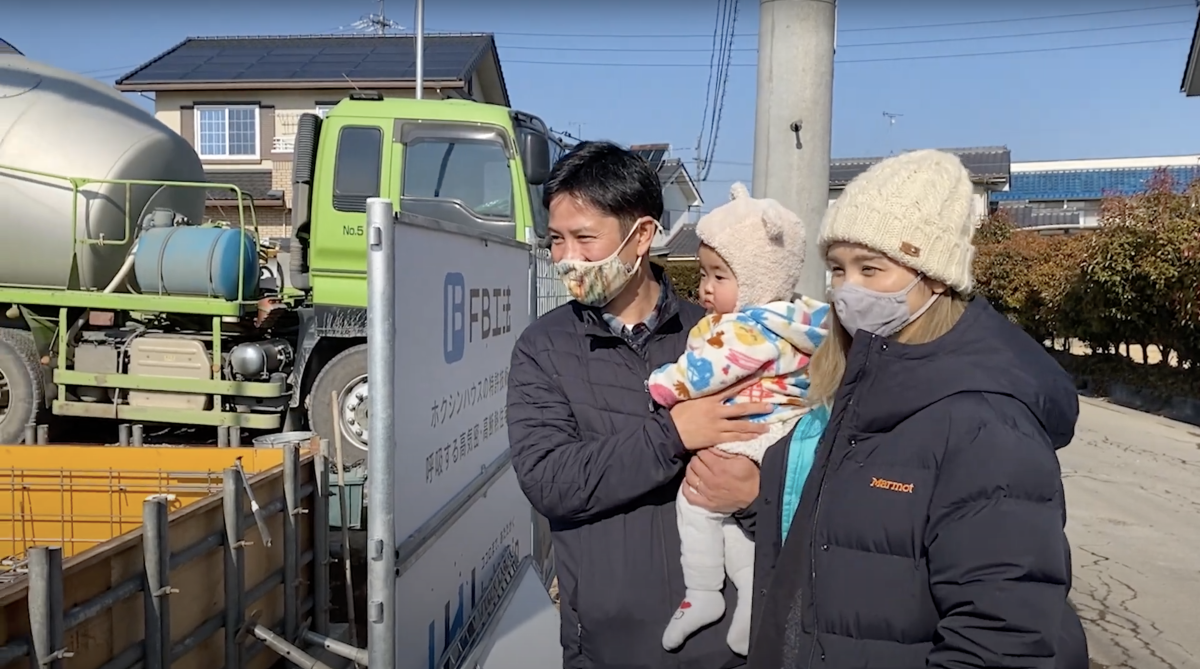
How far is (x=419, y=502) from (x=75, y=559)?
1.06 meters

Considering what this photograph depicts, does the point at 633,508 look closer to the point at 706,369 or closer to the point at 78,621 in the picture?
the point at 706,369

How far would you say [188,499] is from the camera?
4.37 meters

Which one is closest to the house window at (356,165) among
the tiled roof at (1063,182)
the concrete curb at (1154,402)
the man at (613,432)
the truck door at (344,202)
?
the truck door at (344,202)

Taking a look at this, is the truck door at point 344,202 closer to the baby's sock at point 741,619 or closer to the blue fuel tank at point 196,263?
the blue fuel tank at point 196,263

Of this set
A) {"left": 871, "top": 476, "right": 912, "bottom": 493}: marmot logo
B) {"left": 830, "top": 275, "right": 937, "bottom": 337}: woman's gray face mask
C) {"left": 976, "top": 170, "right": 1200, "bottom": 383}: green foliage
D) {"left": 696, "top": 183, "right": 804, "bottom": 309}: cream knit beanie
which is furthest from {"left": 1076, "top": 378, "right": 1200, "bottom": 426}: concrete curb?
{"left": 871, "top": 476, "right": 912, "bottom": 493}: marmot logo

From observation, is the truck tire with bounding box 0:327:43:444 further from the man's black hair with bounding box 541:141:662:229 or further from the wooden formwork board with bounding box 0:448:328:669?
the man's black hair with bounding box 541:141:662:229

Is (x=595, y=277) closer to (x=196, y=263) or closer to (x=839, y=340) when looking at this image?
(x=839, y=340)

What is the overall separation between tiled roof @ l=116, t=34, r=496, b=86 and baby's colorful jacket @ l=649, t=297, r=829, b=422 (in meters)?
19.6

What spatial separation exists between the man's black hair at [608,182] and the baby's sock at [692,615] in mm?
822

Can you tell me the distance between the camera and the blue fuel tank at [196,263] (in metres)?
7.43

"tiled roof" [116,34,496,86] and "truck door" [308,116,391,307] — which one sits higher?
"tiled roof" [116,34,496,86]

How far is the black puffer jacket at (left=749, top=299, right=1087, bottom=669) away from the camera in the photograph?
1.28 m

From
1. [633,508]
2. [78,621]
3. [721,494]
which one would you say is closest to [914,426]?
[721,494]

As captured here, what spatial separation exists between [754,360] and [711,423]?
166mm
